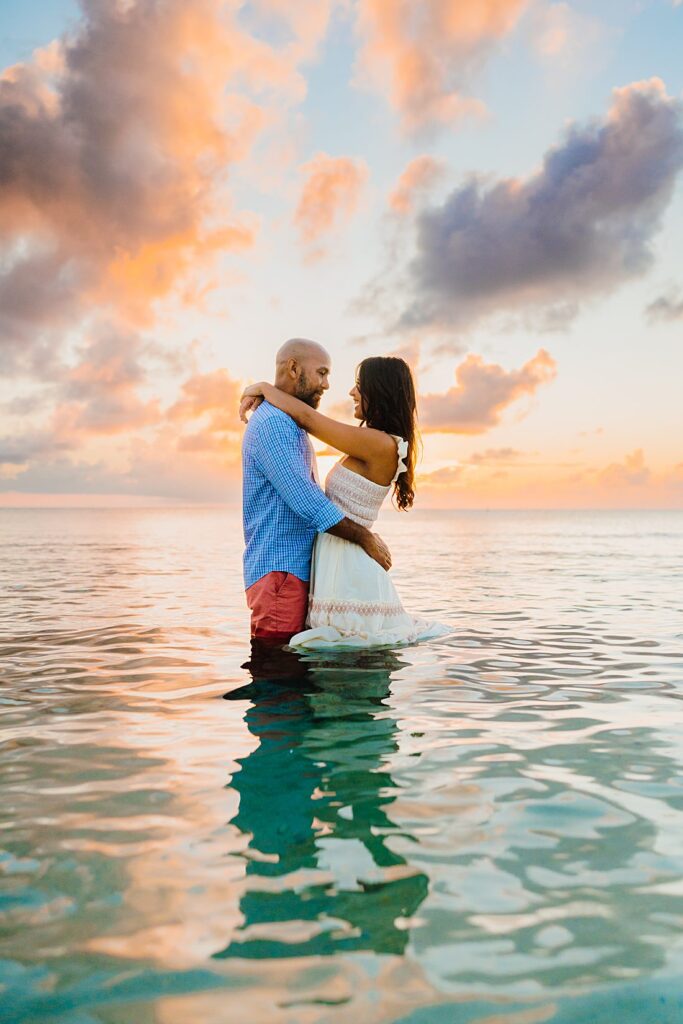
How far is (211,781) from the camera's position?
12.8 feet

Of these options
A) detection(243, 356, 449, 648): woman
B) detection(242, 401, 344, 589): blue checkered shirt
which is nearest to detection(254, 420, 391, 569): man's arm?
detection(242, 401, 344, 589): blue checkered shirt

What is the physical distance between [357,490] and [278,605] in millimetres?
1219

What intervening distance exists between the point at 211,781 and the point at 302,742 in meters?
0.75

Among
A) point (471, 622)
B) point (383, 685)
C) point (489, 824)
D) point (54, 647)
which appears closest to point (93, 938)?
point (489, 824)

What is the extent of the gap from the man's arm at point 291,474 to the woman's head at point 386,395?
77 centimetres

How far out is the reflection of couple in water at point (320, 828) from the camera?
2.50 m

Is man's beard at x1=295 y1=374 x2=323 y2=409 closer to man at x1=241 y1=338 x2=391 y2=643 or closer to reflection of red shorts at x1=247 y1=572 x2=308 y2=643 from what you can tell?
man at x1=241 y1=338 x2=391 y2=643

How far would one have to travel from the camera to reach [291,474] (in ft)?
20.3

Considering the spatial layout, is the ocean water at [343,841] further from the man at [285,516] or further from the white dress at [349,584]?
the man at [285,516]

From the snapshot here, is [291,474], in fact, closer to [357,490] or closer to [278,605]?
[357,490]

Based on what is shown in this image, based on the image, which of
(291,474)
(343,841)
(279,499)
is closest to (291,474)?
(291,474)

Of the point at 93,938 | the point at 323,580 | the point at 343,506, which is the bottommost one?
the point at 93,938

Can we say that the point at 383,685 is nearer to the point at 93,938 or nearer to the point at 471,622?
the point at 93,938

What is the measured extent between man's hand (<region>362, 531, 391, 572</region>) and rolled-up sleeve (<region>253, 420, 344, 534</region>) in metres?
0.44
